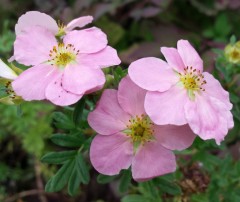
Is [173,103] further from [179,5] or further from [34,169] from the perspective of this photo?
[179,5]

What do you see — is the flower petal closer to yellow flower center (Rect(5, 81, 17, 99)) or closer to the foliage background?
yellow flower center (Rect(5, 81, 17, 99))

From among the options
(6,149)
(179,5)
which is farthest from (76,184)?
(179,5)

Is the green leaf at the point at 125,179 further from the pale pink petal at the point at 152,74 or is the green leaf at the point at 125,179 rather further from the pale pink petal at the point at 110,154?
the pale pink petal at the point at 152,74

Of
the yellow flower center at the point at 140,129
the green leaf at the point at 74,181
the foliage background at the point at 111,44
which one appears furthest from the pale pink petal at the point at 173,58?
the foliage background at the point at 111,44

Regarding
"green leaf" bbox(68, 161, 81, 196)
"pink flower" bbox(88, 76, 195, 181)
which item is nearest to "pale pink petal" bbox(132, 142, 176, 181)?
"pink flower" bbox(88, 76, 195, 181)

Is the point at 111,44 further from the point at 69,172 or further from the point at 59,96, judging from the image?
the point at 59,96

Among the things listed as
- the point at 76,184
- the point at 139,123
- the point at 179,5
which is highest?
the point at 139,123
